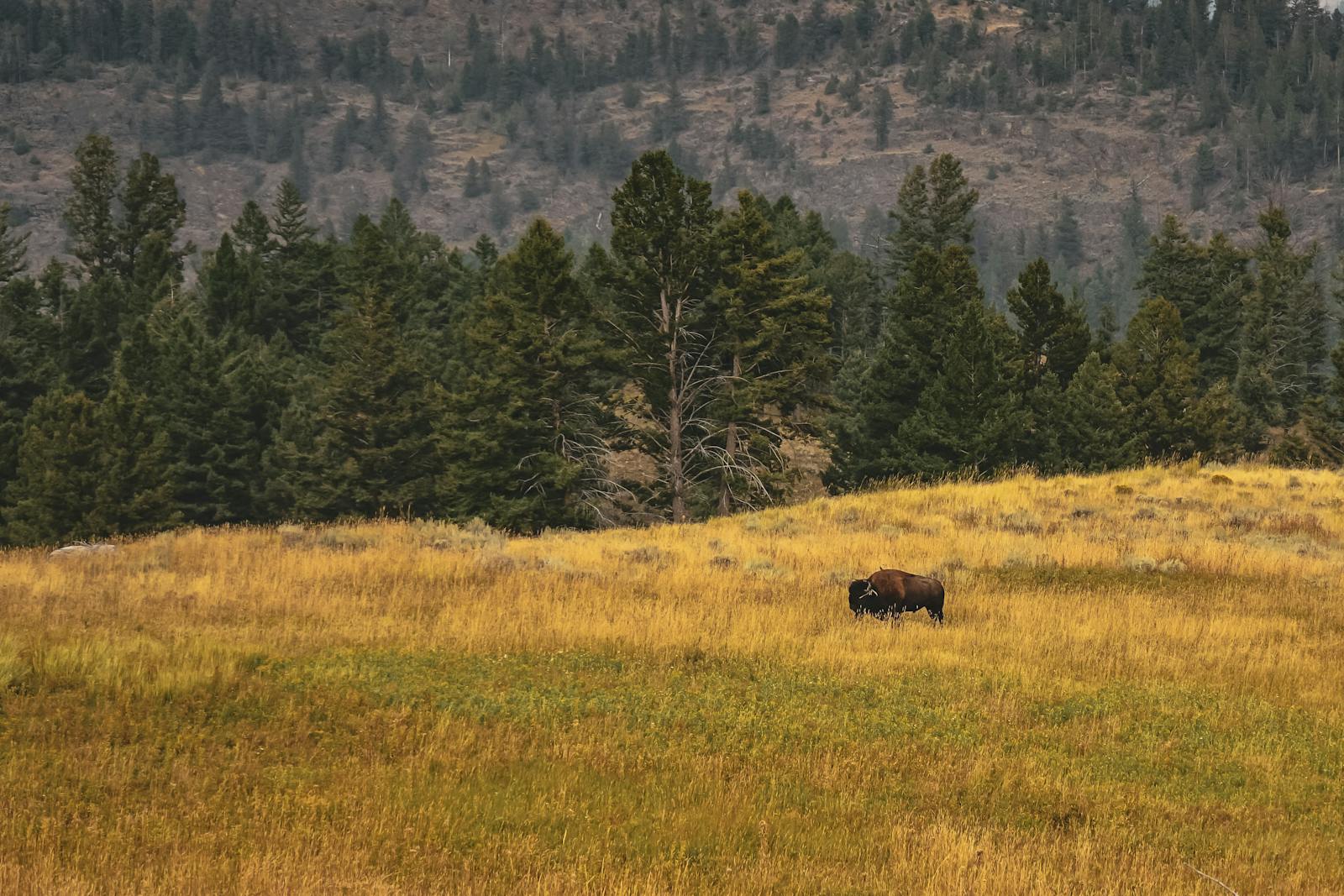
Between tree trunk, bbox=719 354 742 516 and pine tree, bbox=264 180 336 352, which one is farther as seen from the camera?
pine tree, bbox=264 180 336 352

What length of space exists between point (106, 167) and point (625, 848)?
86.9 metres

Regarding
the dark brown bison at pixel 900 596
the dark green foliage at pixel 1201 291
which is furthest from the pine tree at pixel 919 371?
the dark green foliage at pixel 1201 291

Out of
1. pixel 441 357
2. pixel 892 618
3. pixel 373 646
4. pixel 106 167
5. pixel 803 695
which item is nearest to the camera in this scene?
pixel 803 695

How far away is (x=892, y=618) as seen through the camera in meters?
14.2

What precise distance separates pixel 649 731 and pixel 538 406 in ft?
97.9

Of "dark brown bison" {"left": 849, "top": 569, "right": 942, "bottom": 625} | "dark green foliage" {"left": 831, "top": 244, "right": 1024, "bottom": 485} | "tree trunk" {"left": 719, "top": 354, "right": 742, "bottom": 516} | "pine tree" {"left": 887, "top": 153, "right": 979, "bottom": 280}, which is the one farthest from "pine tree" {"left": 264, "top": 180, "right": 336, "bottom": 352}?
"dark brown bison" {"left": 849, "top": 569, "right": 942, "bottom": 625}

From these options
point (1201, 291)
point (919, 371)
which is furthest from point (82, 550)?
point (1201, 291)

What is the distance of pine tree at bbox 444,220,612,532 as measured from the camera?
126 ft

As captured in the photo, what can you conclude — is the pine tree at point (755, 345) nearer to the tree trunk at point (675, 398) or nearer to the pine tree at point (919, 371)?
the tree trunk at point (675, 398)

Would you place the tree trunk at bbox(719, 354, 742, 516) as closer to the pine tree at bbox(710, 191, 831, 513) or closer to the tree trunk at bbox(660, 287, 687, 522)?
the pine tree at bbox(710, 191, 831, 513)

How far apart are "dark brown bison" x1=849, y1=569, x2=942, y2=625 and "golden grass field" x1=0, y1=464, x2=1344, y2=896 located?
26 cm

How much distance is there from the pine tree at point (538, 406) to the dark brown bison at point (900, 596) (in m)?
23.5

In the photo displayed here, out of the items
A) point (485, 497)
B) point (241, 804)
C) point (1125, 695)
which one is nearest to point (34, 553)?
point (241, 804)

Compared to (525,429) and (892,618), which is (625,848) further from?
(525,429)
